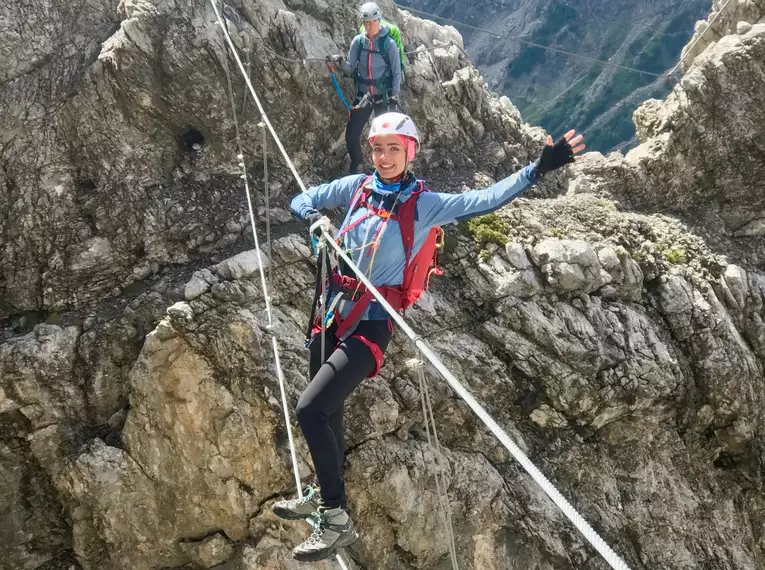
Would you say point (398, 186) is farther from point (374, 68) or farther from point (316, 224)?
point (374, 68)

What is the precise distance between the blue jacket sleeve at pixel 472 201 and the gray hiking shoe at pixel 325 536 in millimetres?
3169

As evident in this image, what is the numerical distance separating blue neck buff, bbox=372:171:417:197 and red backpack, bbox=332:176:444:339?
0.07m

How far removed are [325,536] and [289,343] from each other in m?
4.87

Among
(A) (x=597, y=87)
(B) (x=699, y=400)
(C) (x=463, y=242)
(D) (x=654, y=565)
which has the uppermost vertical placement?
(A) (x=597, y=87)

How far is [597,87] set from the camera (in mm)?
114562

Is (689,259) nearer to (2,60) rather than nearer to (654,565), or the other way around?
(654,565)

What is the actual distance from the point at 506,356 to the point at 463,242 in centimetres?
251

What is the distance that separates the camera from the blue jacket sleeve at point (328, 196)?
22.3ft

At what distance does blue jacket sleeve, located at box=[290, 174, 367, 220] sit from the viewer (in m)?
6.80

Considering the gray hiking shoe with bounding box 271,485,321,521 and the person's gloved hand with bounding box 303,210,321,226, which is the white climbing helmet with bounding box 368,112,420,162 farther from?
the gray hiking shoe with bounding box 271,485,321,521

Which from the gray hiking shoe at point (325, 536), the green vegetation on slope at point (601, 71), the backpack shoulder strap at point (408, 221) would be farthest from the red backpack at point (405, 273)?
the green vegetation on slope at point (601, 71)

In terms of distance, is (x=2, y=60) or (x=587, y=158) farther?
(x=587, y=158)

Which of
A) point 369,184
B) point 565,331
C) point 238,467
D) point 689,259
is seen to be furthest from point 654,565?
point 369,184

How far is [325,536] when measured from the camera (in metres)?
5.70
